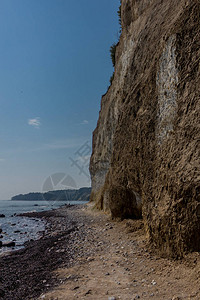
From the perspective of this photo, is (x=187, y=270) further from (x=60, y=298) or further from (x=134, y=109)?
(x=134, y=109)

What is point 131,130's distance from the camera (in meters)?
11.6

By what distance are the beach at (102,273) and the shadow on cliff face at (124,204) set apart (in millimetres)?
2149

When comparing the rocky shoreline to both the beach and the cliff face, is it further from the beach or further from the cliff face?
the cliff face

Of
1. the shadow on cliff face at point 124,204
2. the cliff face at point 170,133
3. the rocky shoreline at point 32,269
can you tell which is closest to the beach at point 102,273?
the rocky shoreline at point 32,269

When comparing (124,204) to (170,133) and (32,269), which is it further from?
(170,133)

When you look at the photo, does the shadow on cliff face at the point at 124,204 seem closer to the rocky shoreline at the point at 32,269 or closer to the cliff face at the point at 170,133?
the cliff face at the point at 170,133

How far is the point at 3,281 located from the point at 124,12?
2023cm

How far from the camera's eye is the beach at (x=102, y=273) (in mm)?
5082

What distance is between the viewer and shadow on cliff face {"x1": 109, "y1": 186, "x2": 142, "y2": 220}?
12.1 meters

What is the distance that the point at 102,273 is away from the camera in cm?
649

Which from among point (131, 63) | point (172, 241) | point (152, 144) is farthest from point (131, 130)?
point (172, 241)

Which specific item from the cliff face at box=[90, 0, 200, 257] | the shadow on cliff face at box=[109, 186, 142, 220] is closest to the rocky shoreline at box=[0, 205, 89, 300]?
the cliff face at box=[90, 0, 200, 257]

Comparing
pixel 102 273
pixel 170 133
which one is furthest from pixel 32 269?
pixel 170 133

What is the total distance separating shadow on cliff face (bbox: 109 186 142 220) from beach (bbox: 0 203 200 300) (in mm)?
2149
